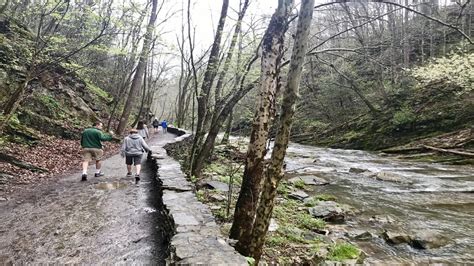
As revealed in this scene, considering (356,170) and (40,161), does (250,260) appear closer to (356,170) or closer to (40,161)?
(40,161)

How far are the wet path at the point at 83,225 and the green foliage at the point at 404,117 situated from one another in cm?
1850

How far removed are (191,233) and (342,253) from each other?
9.52 feet

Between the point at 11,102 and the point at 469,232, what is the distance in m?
13.7

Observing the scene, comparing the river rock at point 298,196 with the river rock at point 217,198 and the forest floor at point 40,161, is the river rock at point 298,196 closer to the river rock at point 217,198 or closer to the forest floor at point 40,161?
the river rock at point 217,198

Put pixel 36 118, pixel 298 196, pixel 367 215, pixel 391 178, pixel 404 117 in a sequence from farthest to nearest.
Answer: pixel 404 117 → pixel 36 118 → pixel 391 178 → pixel 298 196 → pixel 367 215

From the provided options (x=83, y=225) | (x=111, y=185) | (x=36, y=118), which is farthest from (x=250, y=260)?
(x=36, y=118)

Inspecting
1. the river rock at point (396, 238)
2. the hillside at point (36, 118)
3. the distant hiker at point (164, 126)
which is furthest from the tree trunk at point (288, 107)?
the distant hiker at point (164, 126)

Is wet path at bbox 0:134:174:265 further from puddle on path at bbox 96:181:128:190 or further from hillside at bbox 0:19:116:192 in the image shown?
hillside at bbox 0:19:116:192

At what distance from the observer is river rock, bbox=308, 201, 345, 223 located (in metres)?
8.27

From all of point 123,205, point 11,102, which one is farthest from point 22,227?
point 11,102

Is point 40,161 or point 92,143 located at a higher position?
point 92,143

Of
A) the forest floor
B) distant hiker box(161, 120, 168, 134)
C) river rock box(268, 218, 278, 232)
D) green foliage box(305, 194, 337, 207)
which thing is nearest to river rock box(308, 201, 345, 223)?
green foliage box(305, 194, 337, 207)

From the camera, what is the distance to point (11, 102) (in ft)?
36.6

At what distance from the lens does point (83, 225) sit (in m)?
5.73
